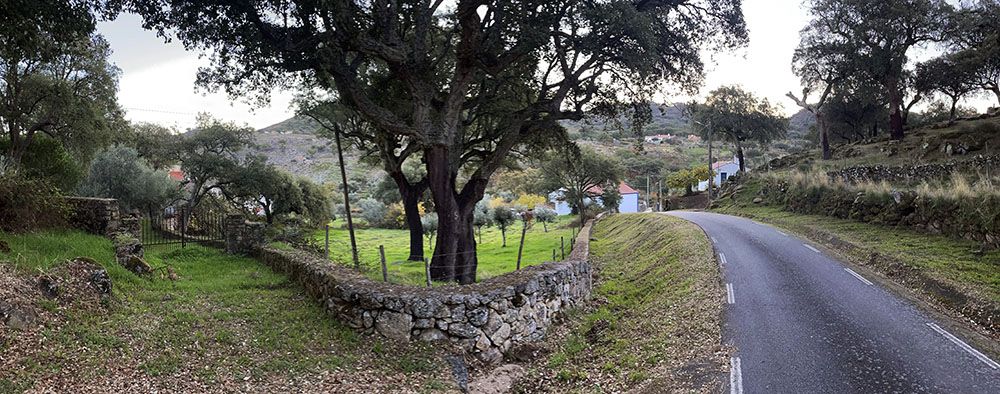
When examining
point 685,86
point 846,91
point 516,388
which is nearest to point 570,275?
point 516,388

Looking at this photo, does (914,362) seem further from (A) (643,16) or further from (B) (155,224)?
(B) (155,224)

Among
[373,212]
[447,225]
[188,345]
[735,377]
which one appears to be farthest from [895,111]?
[373,212]

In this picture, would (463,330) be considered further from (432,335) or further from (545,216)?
(545,216)

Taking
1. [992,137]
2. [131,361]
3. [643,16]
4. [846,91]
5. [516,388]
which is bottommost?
[516,388]

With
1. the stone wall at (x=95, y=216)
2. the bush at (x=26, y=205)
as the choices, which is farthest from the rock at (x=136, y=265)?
the stone wall at (x=95, y=216)

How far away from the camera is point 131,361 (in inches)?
291

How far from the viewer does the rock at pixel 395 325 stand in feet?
31.9

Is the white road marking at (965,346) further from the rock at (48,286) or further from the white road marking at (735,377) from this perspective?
the rock at (48,286)

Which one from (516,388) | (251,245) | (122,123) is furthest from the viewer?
(122,123)

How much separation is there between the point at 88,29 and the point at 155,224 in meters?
10.4

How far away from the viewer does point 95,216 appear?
46.0 ft

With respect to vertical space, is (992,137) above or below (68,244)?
above

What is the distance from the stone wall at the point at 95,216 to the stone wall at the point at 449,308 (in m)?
6.10

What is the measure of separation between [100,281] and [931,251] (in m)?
19.6
